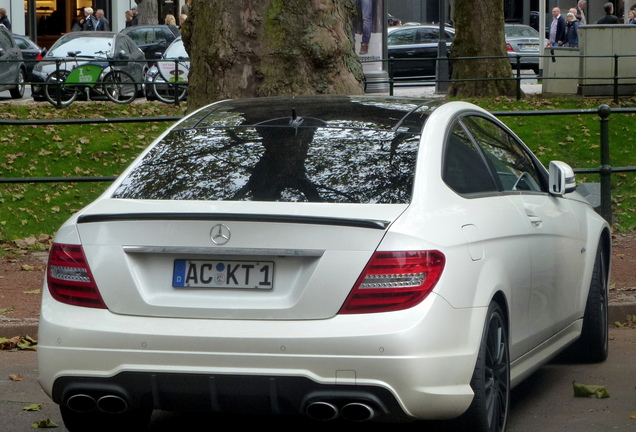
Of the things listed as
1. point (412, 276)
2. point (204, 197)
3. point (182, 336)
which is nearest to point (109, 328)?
point (182, 336)

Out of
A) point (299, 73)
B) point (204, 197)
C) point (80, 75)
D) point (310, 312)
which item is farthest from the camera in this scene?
point (80, 75)

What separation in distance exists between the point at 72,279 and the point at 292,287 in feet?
2.93

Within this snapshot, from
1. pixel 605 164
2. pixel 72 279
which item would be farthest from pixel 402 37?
pixel 72 279

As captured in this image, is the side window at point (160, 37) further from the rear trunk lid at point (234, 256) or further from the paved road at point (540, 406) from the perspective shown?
the rear trunk lid at point (234, 256)

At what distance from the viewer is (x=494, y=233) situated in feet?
16.7

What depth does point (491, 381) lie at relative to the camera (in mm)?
4977

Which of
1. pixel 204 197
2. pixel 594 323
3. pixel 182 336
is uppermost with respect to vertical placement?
pixel 204 197

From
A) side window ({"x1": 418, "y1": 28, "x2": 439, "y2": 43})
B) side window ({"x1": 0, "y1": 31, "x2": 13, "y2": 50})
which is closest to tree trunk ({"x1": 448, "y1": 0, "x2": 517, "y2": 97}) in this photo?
side window ({"x1": 0, "y1": 31, "x2": 13, "y2": 50})

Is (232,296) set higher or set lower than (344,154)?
lower

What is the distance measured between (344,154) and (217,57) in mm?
4415

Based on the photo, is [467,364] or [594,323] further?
[594,323]

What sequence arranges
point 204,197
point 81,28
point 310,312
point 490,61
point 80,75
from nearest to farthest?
point 310,312, point 204,197, point 80,75, point 490,61, point 81,28

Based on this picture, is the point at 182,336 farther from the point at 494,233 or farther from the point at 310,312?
the point at 494,233

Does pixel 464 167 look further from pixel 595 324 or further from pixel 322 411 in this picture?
pixel 595 324
